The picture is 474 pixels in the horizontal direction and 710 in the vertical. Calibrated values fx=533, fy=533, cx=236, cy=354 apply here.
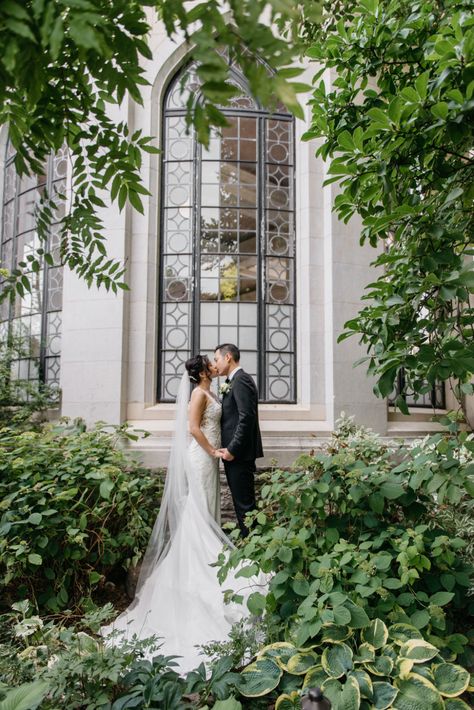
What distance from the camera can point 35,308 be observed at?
7.33 metres

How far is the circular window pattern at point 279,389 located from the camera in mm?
6593

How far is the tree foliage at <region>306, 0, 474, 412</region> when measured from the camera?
88.0 inches

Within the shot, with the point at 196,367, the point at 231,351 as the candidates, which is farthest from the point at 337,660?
the point at 231,351

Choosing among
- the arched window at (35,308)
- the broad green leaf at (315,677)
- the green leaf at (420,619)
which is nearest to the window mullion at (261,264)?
the arched window at (35,308)

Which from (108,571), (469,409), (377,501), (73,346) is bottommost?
(108,571)

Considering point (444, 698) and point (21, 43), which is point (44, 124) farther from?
point (444, 698)

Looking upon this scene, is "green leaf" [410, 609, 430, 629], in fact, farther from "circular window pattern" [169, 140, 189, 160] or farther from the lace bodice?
"circular window pattern" [169, 140, 189, 160]

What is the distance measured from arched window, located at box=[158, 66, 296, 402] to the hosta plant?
3.88 metres

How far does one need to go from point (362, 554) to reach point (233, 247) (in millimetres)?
4592

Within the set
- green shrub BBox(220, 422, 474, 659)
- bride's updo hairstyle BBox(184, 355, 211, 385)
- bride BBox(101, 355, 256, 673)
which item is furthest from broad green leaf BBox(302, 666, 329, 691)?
bride's updo hairstyle BBox(184, 355, 211, 385)

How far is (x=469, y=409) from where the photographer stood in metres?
6.80

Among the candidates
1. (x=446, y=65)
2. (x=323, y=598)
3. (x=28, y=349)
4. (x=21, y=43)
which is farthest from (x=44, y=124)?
(x=28, y=349)

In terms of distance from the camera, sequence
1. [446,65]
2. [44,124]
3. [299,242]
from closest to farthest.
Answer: [44,124], [446,65], [299,242]

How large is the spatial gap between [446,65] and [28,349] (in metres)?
6.29
